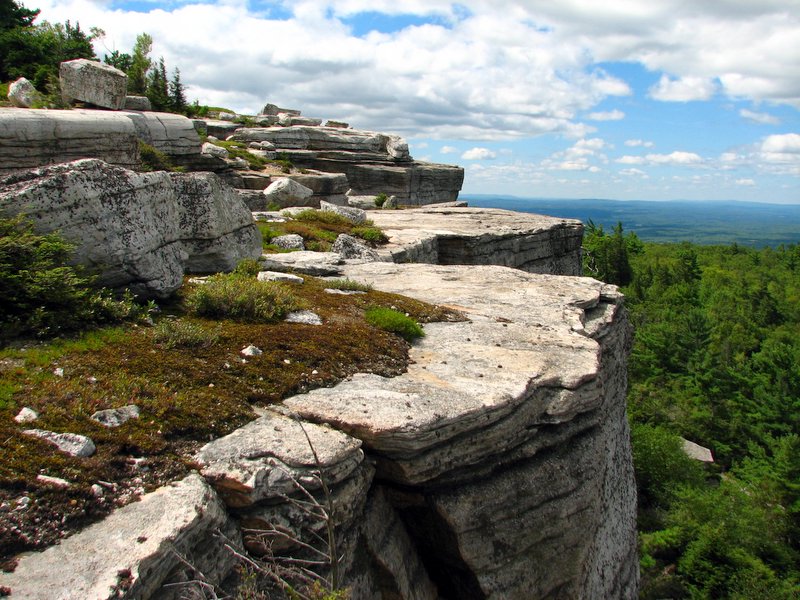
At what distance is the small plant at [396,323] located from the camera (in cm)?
1098

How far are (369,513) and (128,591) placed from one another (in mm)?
3738

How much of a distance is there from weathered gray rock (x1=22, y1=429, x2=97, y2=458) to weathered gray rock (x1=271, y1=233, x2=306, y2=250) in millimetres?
14159

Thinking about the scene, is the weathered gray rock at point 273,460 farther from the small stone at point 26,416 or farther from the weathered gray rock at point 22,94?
the weathered gray rock at point 22,94

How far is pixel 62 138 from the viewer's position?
19.5 m

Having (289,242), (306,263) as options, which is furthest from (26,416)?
(289,242)

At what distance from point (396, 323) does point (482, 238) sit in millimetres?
16919

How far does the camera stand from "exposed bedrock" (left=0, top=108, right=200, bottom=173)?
17.8m

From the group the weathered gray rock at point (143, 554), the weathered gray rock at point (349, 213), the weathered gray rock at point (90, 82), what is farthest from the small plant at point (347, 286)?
the weathered gray rock at point (90, 82)

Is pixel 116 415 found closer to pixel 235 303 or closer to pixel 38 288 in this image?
pixel 38 288

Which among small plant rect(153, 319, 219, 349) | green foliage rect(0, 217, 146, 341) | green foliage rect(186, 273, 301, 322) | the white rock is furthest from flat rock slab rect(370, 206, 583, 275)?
green foliage rect(0, 217, 146, 341)

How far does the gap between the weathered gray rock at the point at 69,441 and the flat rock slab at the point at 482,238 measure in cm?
1607

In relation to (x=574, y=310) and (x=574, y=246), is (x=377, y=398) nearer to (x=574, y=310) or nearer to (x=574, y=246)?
(x=574, y=310)

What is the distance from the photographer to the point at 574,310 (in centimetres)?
1353

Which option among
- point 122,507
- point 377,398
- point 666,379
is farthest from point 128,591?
point 666,379
